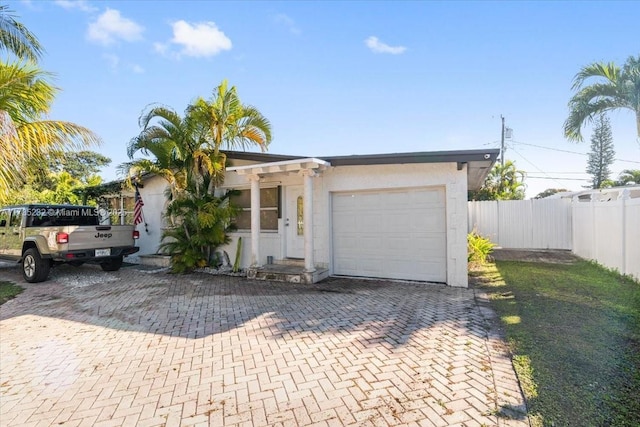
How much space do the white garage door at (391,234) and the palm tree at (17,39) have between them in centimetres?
804

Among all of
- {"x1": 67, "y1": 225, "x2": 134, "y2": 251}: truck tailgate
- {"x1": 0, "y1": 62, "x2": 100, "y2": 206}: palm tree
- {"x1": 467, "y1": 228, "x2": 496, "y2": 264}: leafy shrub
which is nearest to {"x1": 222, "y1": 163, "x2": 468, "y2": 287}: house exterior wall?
{"x1": 467, "y1": 228, "x2": 496, "y2": 264}: leafy shrub

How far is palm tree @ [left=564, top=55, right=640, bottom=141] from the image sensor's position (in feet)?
28.5

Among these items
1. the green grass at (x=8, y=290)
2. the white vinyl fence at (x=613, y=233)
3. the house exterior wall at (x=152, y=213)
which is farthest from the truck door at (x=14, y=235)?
the white vinyl fence at (x=613, y=233)

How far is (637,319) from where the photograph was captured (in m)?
4.77

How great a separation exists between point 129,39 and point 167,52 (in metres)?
1.12

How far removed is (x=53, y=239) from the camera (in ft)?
27.4

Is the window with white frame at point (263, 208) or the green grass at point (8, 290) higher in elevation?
the window with white frame at point (263, 208)

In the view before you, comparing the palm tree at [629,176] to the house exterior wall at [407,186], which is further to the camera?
the palm tree at [629,176]

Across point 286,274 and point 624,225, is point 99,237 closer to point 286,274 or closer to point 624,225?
point 286,274

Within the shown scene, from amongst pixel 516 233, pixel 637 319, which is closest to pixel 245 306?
pixel 637 319

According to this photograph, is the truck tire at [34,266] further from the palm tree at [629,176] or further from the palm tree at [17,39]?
the palm tree at [629,176]

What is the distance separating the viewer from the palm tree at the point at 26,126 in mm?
6379

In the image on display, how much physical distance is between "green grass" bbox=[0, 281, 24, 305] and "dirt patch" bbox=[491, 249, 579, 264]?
13821 mm

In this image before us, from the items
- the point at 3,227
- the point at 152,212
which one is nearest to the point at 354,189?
the point at 152,212
